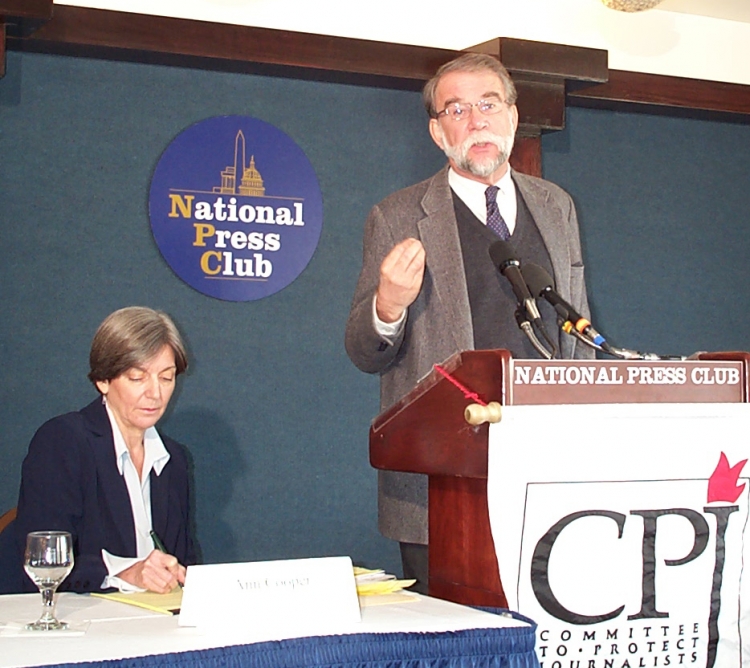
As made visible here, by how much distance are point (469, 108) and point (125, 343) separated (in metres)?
1.00

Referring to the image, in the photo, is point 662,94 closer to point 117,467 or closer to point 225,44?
point 225,44

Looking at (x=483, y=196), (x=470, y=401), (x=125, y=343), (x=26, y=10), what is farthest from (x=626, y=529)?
(x=26, y=10)

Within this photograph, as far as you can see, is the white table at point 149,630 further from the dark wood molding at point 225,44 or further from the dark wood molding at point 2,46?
the dark wood molding at point 225,44

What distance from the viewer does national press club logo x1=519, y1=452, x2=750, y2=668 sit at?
57.3 inches

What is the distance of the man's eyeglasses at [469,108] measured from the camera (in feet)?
7.50

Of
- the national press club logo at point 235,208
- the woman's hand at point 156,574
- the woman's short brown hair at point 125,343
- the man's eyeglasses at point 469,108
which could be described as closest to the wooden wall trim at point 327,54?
the national press club logo at point 235,208

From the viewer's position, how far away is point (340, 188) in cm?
421

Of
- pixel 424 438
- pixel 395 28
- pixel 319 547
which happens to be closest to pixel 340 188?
pixel 395 28

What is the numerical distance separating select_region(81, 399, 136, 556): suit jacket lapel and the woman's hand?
1.42 feet

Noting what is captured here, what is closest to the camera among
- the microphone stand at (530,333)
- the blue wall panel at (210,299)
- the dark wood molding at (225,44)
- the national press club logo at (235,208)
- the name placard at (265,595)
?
the name placard at (265,595)

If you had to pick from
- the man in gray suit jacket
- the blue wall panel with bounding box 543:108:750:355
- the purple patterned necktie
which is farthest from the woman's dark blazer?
the blue wall panel with bounding box 543:108:750:355

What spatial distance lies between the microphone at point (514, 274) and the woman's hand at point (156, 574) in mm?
749

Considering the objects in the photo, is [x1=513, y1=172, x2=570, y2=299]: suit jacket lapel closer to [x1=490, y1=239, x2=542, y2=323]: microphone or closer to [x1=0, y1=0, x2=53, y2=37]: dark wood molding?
[x1=490, y1=239, x2=542, y2=323]: microphone

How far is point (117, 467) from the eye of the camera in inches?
96.3
